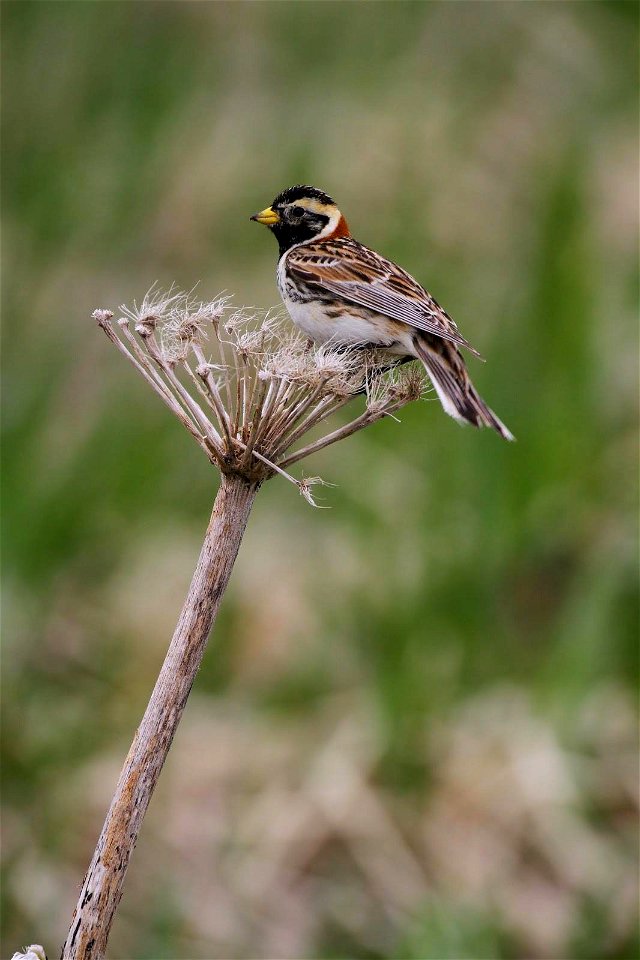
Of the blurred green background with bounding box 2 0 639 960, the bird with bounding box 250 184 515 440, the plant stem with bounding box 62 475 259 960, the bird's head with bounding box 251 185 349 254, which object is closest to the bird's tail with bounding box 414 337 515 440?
the bird with bounding box 250 184 515 440

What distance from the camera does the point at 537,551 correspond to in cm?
490

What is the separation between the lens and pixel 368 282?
235cm

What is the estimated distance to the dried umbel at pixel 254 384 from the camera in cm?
141

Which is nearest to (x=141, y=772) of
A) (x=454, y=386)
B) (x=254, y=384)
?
(x=254, y=384)

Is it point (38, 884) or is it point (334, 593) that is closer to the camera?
point (38, 884)

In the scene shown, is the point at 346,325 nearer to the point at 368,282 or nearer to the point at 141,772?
the point at 368,282

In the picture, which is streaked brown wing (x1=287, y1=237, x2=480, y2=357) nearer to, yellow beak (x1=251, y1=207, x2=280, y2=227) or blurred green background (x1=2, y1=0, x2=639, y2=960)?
yellow beak (x1=251, y1=207, x2=280, y2=227)

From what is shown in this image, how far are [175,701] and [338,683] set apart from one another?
11.6 feet

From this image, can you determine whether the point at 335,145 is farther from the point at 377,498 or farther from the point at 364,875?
the point at 364,875

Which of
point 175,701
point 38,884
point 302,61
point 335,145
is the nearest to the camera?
point 175,701

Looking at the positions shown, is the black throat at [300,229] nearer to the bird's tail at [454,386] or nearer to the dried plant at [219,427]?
the bird's tail at [454,386]

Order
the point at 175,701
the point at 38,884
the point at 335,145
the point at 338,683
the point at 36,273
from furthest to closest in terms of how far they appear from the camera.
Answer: the point at 335,145, the point at 36,273, the point at 338,683, the point at 38,884, the point at 175,701

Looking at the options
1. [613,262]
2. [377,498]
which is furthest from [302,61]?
[377,498]

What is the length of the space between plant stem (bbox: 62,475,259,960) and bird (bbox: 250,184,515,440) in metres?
0.66
